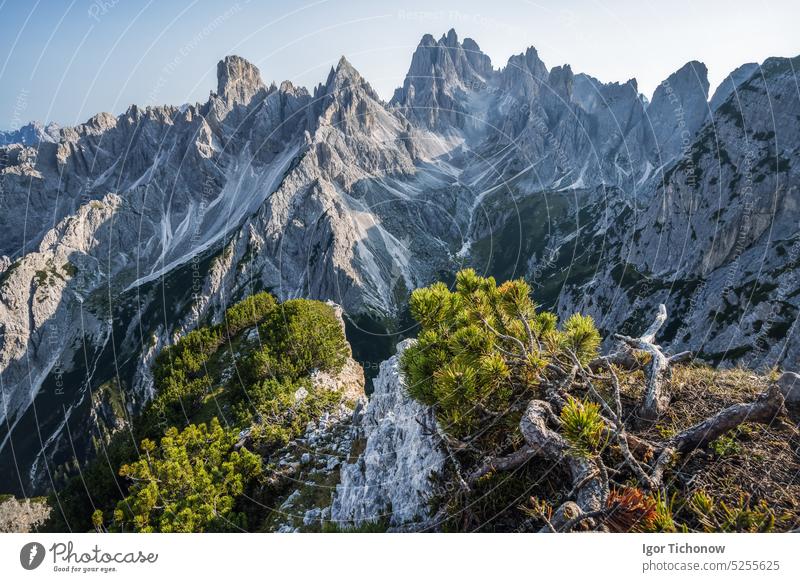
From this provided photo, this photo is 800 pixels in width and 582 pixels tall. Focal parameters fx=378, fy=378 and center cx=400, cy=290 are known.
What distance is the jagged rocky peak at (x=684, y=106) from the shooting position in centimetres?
17650

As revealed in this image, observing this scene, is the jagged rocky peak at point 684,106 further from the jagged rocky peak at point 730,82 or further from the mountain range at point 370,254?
the jagged rocky peak at point 730,82

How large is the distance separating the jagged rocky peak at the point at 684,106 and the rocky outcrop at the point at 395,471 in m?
211

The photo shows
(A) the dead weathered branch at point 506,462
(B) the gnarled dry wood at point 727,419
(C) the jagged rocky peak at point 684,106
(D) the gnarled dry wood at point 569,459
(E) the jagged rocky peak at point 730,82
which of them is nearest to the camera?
(D) the gnarled dry wood at point 569,459

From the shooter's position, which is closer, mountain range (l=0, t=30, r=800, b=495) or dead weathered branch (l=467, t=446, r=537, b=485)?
dead weathered branch (l=467, t=446, r=537, b=485)

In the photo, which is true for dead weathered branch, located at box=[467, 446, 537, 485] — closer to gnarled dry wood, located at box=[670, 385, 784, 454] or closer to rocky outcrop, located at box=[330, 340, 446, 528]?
rocky outcrop, located at box=[330, 340, 446, 528]

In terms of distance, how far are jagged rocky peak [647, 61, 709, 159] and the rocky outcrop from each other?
210941 millimetres

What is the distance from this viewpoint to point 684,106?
18575cm

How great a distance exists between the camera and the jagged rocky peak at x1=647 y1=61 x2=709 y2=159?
176 meters

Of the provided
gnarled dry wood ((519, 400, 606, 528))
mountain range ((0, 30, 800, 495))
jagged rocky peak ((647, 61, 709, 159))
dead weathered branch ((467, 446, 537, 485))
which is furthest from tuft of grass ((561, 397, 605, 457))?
jagged rocky peak ((647, 61, 709, 159))

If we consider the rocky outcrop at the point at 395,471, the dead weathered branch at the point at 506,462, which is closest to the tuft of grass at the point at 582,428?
the dead weathered branch at the point at 506,462

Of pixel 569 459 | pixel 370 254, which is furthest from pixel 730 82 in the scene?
pixel 569 459

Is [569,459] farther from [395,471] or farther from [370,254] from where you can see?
[370,254]
